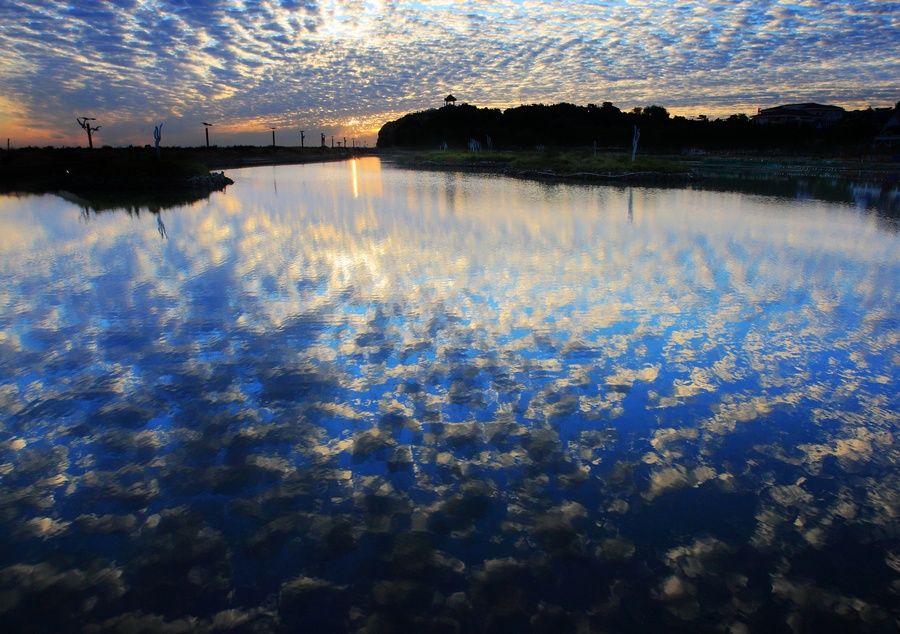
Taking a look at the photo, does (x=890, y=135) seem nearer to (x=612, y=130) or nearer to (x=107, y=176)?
(x=612, y=130)

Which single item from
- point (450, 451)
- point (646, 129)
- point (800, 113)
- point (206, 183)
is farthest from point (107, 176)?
point (800, 113)

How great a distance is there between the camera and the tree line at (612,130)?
78688mm

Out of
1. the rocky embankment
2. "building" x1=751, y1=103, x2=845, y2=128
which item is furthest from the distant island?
the rocky embankment

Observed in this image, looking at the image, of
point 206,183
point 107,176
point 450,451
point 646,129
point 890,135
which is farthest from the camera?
point 646,129

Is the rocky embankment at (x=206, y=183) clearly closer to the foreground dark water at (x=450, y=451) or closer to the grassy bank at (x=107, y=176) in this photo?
the grassy bank at (x=107, y=176)

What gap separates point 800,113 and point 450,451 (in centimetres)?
14406

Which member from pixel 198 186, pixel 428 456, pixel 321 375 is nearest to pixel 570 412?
pixel 428 456

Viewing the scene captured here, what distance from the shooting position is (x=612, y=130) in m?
110

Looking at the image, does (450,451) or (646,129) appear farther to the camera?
(646,129)

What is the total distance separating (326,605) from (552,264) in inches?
416

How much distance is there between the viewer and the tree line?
78688 mm

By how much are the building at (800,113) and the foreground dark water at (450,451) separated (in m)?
127

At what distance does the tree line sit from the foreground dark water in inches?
3209

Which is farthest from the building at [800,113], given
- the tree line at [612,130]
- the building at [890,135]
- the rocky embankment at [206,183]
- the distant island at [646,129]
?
the rocky embankment at [206,183]
